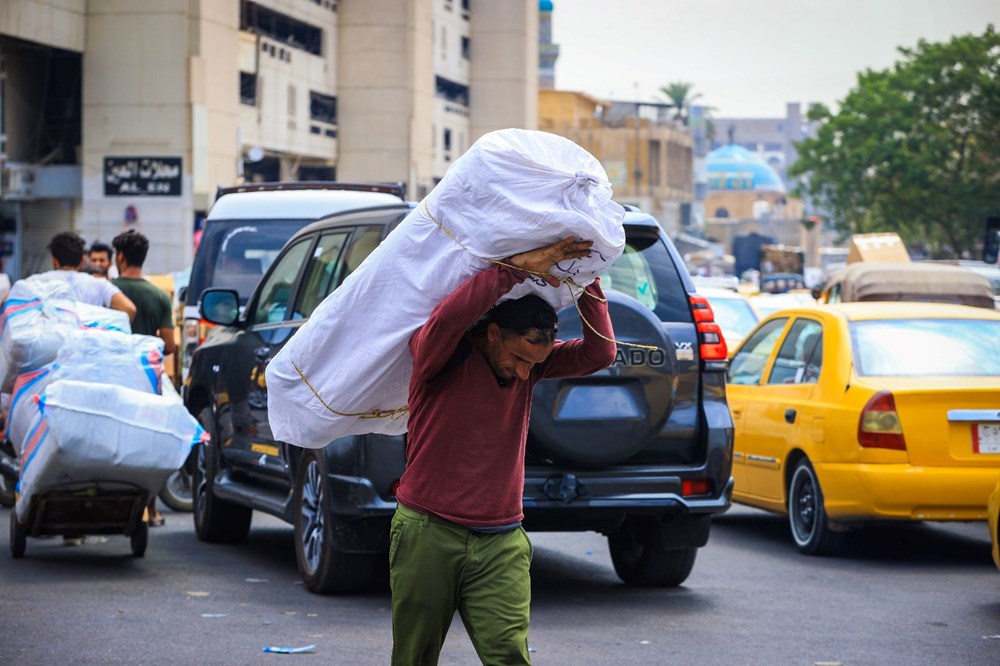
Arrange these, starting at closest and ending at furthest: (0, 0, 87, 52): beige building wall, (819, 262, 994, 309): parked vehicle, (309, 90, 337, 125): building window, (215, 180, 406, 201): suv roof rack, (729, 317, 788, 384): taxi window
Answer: (729, 317, 788, 384): taxi window < (215, 180, 406, 201): suv roof rack < (819, 262, 994, 309): parked vehicle < (0, 0, 87, 52): beige building wall < (309, 90, 337, 125): building window

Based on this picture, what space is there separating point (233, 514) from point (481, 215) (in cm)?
627

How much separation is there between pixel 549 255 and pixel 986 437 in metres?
5.86

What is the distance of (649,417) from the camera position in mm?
7816

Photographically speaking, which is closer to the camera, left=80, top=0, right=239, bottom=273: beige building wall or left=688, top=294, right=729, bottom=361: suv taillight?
left=688, top=294, right=729, bottom=361: suv taillight

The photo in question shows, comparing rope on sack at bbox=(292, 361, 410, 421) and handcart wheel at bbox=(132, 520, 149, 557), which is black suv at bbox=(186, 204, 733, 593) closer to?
handcart wheel at bbox=(132, 520, 149, 557)

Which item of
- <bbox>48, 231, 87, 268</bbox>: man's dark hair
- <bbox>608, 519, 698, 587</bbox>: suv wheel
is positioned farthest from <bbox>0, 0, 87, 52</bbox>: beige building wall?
<bbox>608, 519, 698, 587</bbox>: suv wheel

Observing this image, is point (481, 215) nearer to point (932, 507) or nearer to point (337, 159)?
point (932, 507)

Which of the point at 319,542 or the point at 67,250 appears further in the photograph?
Result: the point at 67,250

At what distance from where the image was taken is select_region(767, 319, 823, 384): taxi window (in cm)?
1065

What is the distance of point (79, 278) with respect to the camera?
10.1 meters

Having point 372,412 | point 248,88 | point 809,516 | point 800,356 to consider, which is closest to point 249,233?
point 800,356

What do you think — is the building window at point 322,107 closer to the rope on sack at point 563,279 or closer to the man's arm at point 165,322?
the man's arm at point 165,322

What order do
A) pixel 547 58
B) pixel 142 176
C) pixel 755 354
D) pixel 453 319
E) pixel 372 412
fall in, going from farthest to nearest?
1. pixel 547 58
2. pixel 142 176
3. pixel 755 354
4. pixel 372 412
5. pixel 453 319

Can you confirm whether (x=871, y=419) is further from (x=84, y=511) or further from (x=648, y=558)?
(x=84, y=511)
